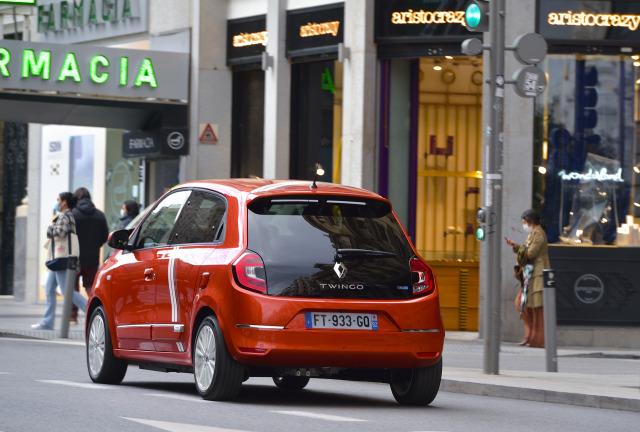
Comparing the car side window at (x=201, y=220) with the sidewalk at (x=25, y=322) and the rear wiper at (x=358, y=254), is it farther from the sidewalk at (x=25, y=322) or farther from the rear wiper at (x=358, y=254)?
the sidewalk at (x=25, y=322)

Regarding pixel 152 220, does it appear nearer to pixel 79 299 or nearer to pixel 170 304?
pixel 170 304

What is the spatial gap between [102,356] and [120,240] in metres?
0.98

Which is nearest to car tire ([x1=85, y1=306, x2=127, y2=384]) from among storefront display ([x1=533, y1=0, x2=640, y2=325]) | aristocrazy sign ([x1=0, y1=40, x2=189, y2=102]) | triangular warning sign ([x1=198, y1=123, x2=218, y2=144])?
storefront display ([x1=533, y1=0, x2=640, y2=325])

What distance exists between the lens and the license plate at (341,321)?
11.7 meters

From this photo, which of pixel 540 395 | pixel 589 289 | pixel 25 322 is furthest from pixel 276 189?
pixel 25 322

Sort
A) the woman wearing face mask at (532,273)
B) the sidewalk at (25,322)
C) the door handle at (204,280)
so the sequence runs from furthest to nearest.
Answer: the sidewalk at (25,322), the woman wearing face mask at (532,273), the door handle at (204,280)

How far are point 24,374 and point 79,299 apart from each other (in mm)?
8755

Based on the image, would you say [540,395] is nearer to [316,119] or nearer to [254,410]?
[254,410]

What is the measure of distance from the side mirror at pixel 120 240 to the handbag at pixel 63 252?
962 centimetres

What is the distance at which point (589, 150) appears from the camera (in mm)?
22094

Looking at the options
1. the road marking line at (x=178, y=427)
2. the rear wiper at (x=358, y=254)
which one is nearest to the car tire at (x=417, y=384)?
the rear wiper at (x=358, y=254)

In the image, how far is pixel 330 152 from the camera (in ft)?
81.1

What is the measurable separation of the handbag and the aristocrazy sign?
351 centimetres

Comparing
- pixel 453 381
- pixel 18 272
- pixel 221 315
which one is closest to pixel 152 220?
pixel 221 315
